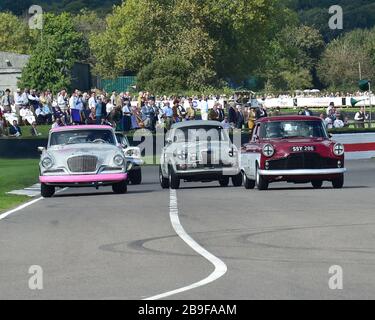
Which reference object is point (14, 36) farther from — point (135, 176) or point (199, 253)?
point (199, 253)

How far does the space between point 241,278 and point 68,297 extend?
6.16 ft

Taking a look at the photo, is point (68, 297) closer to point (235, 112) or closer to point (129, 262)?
point (129, 262)

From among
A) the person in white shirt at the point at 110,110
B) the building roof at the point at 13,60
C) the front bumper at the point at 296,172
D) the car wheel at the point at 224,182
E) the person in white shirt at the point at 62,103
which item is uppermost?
the building roof at the point at 13,60

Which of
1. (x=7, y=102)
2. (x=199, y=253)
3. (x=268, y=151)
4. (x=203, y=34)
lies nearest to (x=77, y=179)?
(x=268, y=151)

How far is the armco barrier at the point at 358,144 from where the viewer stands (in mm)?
47125

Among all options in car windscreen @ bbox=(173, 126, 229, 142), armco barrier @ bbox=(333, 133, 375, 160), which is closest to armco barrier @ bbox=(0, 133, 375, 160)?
armco barrier @ bbox=(333, 133, 375, 160)

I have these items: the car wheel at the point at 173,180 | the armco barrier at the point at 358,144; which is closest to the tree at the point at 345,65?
the armco barrier at the point at 358,144

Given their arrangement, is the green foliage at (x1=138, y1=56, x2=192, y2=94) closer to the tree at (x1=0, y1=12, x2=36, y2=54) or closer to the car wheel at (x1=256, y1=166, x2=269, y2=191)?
the tree at (x1=0, y1=12, x2=36, y2=54)

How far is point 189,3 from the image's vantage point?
11331 centimetres

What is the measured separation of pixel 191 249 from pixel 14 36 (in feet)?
525

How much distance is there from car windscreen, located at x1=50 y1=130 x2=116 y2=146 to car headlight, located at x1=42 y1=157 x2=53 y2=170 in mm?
1448

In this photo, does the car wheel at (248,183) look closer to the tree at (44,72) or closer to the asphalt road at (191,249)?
the asphalt road at (191,249)

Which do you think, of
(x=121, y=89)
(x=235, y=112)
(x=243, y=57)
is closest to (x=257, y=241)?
(x=235, y=112)

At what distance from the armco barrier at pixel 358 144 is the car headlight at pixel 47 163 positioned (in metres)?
20.7
